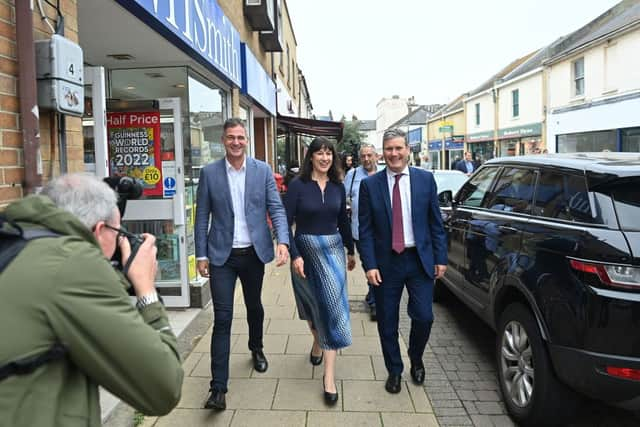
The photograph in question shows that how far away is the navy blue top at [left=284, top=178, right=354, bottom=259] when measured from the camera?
3.70 meters

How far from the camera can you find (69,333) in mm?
1179

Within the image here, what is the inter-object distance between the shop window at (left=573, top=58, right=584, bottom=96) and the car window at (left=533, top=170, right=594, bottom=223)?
21.8m

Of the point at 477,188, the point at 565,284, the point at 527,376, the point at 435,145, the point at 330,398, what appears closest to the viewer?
the point at 565,284

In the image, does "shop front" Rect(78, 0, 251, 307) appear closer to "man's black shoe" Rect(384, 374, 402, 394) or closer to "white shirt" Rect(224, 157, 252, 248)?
"white shirt" Rect(224, 157, 252, 248)

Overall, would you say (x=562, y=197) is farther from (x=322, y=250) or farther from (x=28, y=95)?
(x=28, y=95)

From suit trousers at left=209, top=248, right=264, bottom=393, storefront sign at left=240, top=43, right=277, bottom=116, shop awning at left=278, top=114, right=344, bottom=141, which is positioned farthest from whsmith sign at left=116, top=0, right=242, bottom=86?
shop awning at left=278, top=114, right=344, bottom=141

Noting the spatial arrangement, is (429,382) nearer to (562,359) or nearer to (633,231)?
(562,359)

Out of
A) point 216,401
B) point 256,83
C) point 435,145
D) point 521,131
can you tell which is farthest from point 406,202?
point 435,145

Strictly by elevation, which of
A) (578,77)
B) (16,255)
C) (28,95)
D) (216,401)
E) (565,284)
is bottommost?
(216,401)

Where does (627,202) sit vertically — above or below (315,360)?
above

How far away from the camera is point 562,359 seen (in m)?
2.78

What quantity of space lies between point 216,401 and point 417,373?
1498 millimetres

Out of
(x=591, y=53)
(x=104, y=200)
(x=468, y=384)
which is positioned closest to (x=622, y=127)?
(x=591, y=53)

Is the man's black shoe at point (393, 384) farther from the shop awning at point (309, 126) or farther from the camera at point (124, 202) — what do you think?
the shop awning at point (309, 126)
